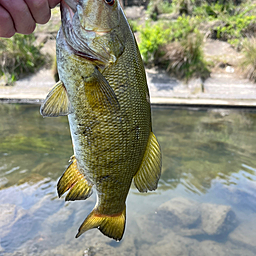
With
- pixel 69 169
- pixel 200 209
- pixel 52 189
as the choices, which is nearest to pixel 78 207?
pixel 52 189

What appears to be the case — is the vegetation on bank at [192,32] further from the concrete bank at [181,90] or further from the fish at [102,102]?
the fish at [102,102]

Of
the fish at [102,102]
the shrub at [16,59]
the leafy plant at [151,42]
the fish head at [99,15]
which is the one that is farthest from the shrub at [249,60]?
the fish head at [99,15]

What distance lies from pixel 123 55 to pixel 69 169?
73 cm

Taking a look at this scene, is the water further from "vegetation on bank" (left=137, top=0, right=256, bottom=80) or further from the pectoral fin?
"vegetation on bank" (left=137, top=0, right=256, bottom=80)

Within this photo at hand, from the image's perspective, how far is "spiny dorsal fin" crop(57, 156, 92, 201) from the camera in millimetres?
→ 1522

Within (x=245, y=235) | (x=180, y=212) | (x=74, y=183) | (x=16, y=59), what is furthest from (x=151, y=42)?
(x=74, y=183)

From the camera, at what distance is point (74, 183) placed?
153cm

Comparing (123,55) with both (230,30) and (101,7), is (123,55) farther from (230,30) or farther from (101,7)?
(230,30)

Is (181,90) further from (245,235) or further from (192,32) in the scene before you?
(245,235)

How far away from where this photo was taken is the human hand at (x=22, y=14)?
1263 millimetres

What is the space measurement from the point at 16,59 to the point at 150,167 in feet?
36.2

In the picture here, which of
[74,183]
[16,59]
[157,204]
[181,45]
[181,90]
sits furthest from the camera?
[16,59]

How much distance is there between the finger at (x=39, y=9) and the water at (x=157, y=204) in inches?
105

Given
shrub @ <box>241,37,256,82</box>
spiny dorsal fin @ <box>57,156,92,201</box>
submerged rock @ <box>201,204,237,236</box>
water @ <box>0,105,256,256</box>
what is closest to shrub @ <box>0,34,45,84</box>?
water @ <box>0,105,256,256</box>
